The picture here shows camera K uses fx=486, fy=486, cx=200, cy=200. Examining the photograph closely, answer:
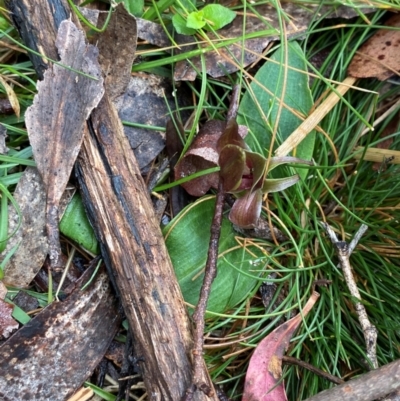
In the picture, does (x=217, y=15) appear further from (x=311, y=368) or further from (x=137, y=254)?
(x=311, y=368)

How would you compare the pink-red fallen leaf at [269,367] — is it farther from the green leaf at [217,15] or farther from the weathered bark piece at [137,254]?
the green leaf at [217,15]

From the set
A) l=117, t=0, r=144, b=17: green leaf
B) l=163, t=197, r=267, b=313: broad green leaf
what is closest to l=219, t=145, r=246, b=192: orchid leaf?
l=163, t=197, r=267, b=313: broad green leaf

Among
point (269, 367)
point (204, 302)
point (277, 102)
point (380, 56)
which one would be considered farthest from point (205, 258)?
point (380, 56)

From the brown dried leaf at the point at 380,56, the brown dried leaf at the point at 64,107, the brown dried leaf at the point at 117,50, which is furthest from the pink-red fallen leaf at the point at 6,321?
the brown dried leaf at the point at 380,56

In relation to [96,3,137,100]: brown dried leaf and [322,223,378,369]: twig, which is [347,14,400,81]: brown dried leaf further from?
[96,3,137,100]: brown dried leaf

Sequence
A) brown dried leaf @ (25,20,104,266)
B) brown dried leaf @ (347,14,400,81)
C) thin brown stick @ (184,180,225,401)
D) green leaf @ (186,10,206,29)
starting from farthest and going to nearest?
brown dried leaf @ (347,14,400,81) < green leaf @ (186,10,206,29) < brown dried leaf @ (25,20,104,266) < thin brown stick @ (184,180,225,401)

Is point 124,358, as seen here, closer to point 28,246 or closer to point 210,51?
point 28,246
